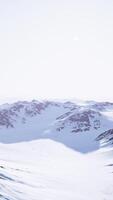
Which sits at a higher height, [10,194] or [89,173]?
[10,194]

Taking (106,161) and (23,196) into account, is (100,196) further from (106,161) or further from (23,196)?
(106,161)

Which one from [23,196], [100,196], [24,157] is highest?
[23,196]

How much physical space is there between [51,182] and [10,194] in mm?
35496

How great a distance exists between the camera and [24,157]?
642ft

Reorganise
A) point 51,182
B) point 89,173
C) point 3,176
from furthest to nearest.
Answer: point 89,173, point 51,182, point 3,176

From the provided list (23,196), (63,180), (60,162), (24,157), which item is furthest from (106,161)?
(23,196)

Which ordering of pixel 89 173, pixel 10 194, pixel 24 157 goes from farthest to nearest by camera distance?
1. pixel 24 157
2. pixel 89 173
3. pixel 10 194

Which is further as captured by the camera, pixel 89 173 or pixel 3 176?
pixel 89 173

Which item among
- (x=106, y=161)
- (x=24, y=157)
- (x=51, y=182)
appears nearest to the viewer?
(x=51, y=182)

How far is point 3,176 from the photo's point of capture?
91062 mm

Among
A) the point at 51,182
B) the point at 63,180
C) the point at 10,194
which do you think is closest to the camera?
the point at 10,194

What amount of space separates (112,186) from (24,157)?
92989 mm

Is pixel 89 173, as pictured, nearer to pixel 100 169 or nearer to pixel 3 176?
pixel 100 169

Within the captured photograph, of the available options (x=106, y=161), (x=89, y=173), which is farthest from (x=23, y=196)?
(x=106, y=161)
